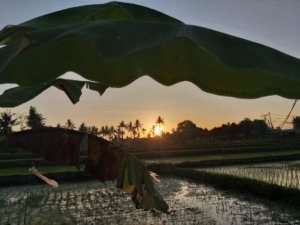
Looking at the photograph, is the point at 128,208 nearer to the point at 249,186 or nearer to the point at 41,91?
the point at 249,186

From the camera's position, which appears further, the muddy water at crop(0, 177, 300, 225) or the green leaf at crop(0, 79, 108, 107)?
the muddy water at crop(0, 177, 300, 225)

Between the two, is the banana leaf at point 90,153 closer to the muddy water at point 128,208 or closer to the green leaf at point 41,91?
the green leaf at point 41,91

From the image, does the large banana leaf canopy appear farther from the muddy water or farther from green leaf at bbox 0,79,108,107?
the muddy water

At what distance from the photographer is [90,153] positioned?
2230 millimetres

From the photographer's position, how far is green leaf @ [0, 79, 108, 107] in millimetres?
1996

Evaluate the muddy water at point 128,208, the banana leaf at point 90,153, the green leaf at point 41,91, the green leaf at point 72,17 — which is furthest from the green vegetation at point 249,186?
the green leaf at point 72,17

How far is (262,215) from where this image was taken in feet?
23.2

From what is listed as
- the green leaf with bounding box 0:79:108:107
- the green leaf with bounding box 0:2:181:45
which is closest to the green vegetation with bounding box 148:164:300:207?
the green leaf with bounding box 0:79:108:107

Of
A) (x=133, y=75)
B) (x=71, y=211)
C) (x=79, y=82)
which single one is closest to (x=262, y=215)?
(x=71, y=211)

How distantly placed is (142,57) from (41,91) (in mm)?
953

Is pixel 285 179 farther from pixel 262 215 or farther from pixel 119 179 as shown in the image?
pixel 119 179

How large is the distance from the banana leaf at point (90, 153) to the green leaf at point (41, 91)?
0.76 ft

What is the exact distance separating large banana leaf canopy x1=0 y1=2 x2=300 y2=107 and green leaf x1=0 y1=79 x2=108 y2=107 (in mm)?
485

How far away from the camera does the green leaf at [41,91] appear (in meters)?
2.00
